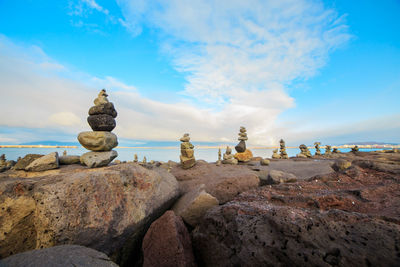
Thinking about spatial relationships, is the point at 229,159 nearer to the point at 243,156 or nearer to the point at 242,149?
the point at 243,156

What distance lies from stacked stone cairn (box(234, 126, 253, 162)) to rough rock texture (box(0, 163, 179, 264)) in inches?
654

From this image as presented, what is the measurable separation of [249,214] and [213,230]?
2.43ft

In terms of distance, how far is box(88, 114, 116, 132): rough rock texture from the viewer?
7.50 meters

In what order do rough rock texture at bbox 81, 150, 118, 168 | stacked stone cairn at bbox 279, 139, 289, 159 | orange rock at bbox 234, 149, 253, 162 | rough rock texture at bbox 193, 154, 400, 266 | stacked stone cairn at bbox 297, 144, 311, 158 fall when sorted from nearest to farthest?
rough rock texture at bbox 193, 154, 400, 266
rough rock texture at bbox 81, 150, 118, 168
orange rock at bbox 234, 149, 253, 162
stacked stone cairn at bbox 279, 139, 289, 159
stacked stone cairn at bbox 297, 144, 311, 158

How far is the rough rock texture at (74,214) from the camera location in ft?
9.39

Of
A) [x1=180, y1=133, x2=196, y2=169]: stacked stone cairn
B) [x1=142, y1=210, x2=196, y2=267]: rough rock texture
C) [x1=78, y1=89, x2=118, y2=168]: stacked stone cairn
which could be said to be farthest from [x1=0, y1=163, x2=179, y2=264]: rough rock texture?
Result: [x1=180, y1=133, x2=196, y2=169]: stacked stone cairn

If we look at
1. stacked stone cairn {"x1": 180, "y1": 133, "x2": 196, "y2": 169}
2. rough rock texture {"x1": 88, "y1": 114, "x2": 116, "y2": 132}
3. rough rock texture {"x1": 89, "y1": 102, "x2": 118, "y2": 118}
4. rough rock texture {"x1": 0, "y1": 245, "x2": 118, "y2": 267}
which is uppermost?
rough rock texture {"x1": 89, "y1": 102, "x2": 118, "y2": 118}

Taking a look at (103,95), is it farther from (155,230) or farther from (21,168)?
(155,230)

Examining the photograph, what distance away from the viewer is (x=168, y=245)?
2.80 m

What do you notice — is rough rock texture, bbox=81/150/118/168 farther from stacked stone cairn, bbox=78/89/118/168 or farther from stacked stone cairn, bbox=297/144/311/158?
stacked stone cairn, bbox=297/144/311/158

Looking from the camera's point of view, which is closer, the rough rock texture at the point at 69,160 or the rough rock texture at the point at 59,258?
the rough rock texture at the point at 59,258

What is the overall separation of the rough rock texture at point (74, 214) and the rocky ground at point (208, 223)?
0.05 ft

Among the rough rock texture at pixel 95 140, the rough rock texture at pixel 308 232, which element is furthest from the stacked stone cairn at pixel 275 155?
the rough rock texture at pixel 95 140

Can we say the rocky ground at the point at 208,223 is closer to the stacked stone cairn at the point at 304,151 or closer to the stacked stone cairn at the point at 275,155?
the stacked stone cairn at the point at 275,155
